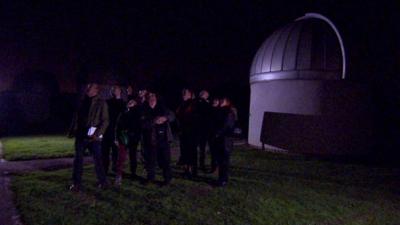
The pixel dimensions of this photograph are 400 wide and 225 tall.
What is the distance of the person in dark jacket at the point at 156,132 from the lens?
6625 millimetres

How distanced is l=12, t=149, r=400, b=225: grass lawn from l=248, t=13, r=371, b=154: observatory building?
125 inches

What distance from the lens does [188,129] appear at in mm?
7633

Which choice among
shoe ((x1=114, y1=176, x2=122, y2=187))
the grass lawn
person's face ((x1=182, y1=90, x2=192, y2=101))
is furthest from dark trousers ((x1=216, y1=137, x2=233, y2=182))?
shoe ((x1=114, y1=176, x2=122, y2=187))

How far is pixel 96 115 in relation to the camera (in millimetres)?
5910

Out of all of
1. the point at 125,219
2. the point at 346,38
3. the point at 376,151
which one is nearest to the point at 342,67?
the point at 346,38

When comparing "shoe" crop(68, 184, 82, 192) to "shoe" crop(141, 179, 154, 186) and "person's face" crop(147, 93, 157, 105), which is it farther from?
"person's face" crop(147, 93, 157, 105)

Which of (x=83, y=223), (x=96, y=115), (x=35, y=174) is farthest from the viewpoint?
(x=35, y=174)

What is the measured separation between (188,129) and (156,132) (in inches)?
44.4

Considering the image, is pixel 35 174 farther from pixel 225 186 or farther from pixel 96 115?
pixel 225 186

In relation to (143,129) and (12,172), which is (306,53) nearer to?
(143,129)

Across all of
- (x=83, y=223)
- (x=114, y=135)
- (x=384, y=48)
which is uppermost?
(x=384, y=48)

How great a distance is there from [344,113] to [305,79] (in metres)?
1.63

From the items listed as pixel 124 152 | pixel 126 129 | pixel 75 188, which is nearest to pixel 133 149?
pixel 124 152

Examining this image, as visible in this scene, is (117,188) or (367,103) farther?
(367,103)
